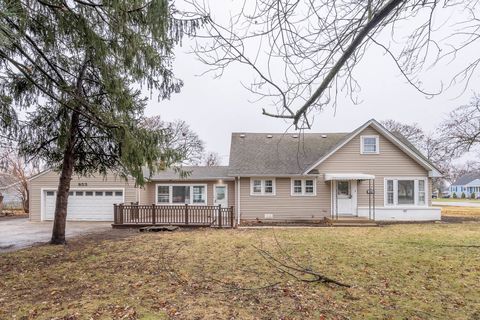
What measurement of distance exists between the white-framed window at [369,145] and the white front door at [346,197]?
1.85 meters

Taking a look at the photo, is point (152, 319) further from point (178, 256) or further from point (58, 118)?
point (58, 118)

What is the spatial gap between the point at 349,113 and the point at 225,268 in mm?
4736

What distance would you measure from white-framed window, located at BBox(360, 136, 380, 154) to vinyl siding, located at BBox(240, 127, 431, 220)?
0.18 metres

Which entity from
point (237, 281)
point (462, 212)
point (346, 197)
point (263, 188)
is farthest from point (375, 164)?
point (237, 281)

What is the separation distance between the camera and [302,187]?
17141 millimetres

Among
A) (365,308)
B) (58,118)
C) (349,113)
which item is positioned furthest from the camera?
(58,118)

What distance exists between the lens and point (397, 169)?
16734 mm

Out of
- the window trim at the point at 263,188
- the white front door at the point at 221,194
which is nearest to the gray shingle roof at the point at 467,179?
the window trim at the point at 263,188

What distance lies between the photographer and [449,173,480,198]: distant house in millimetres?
65438

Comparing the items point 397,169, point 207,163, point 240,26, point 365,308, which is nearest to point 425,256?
point 365,308

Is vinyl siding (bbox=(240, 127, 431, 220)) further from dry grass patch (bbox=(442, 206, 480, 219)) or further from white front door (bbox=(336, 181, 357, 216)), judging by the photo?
dry grass patch (bbox=(442, 206, 480, 219))

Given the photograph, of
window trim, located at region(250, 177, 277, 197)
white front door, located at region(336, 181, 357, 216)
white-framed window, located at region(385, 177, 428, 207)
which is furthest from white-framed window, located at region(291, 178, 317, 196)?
white-framed window, located at region(385, 177, 428, 207)

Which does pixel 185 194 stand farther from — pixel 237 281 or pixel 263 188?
pixel 237 281

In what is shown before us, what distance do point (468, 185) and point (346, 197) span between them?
67.1m
